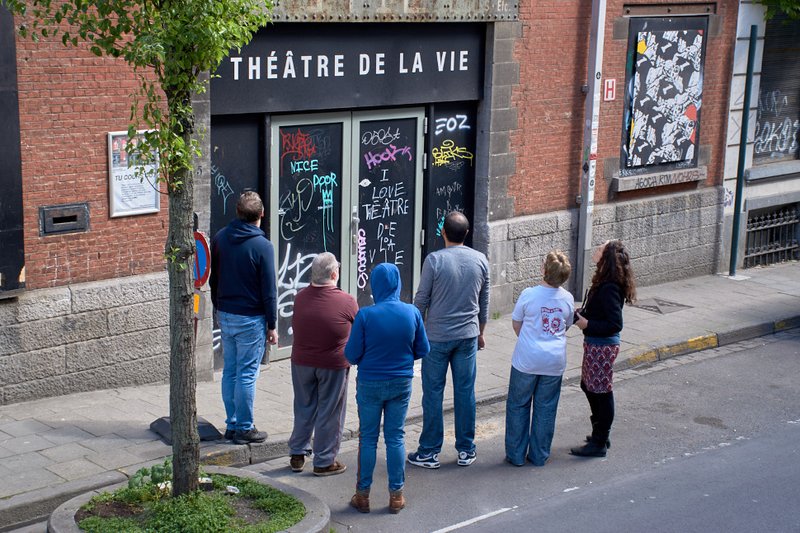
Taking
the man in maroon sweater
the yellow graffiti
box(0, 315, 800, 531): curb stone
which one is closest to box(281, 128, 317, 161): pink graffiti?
the yellow graffiti

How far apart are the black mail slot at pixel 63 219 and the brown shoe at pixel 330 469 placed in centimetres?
295

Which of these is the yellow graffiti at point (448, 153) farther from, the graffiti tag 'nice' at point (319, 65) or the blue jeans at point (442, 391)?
the blue jeans at point (442, 391)

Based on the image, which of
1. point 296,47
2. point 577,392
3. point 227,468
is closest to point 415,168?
point 296,47

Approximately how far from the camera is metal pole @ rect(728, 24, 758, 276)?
50.3 feet

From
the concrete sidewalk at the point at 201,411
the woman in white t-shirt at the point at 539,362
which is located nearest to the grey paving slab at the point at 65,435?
the concrete sidewalk at the point at 201,411

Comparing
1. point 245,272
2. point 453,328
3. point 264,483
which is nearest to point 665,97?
point 453,328

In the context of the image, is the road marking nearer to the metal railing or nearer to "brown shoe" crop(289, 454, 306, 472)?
"brown shoe" crop(289, 454, 306, 472)

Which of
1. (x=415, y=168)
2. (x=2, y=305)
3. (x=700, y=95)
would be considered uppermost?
(x=700, y=95)

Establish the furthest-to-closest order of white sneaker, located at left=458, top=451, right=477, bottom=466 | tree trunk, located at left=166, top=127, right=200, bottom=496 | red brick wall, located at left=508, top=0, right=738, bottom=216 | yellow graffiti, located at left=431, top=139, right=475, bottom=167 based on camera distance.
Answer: red brick wall, located at left=508, top=0, right=738, bottom=216 → yellow graffiti, located at left=431, top=139, right=475, bottom=167 → white sneaker, located at left=458, top=451, right=477, bottom=466 → tree trunk, located at left=166, top=127, right=200, bottom=496

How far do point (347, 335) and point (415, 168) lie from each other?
466 cm

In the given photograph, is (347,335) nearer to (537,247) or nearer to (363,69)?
(363,69)

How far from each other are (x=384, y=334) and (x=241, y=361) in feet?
5.07

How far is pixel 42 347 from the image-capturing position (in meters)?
9.04

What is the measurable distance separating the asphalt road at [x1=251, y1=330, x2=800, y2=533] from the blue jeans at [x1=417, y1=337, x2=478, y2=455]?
8.8 inches
